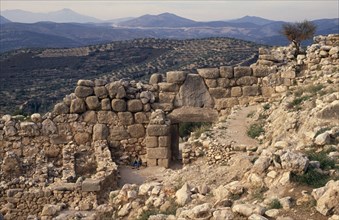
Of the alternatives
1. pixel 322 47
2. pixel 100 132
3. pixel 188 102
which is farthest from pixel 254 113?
pixel 100 132

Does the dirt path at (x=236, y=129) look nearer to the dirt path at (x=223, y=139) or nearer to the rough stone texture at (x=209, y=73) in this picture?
the dirt path at (x=223, y=139)

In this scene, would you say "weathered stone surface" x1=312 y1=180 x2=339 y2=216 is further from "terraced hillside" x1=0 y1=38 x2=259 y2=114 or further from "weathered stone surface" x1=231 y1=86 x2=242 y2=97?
"terraced hillside" x1=0 y1=38 x2=259 y2=114

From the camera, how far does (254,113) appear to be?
12.6 meters

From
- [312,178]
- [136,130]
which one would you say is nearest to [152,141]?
[136,130]

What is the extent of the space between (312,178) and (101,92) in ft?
23.9

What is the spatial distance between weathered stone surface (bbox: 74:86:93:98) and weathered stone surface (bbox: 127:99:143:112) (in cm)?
97

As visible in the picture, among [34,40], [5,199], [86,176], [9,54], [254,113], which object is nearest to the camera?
[5,199]

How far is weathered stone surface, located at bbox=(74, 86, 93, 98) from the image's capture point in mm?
12641

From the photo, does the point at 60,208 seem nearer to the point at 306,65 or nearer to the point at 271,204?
the point at 271,204

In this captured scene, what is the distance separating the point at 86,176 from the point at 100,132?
1.56 metres

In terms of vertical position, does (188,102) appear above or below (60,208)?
above

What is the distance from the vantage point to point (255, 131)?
37.4 feet

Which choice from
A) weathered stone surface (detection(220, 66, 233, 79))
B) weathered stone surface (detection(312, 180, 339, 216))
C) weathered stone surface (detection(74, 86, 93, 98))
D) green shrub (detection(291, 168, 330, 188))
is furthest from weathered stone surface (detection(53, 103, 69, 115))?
weathered stone surface (detection(312, 180, 339, 216))

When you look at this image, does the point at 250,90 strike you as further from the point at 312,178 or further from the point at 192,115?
the point at 312,178
